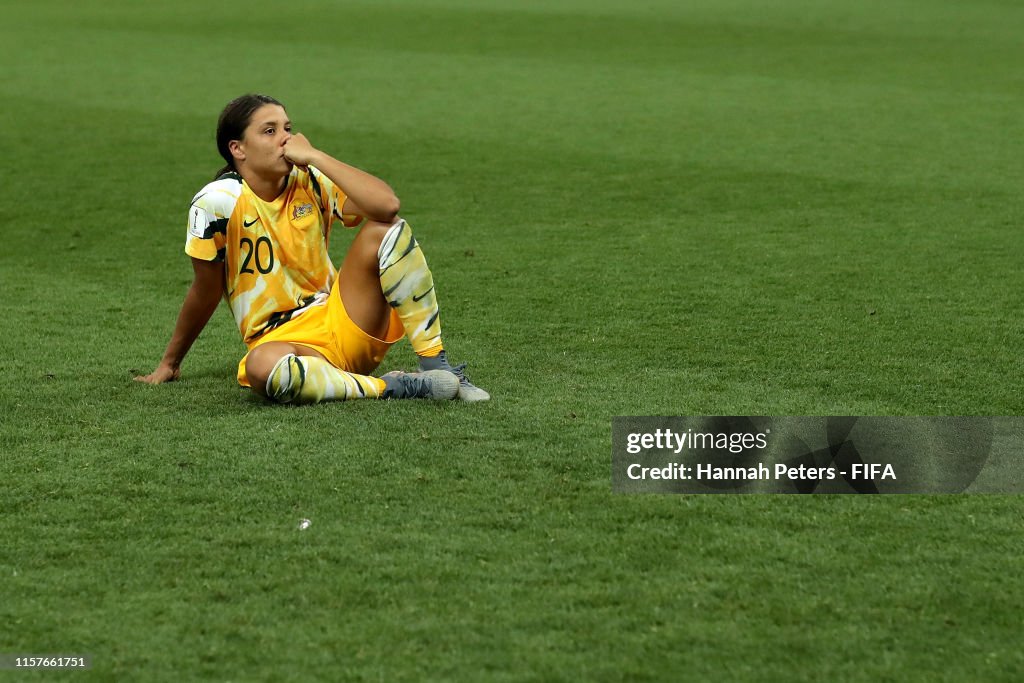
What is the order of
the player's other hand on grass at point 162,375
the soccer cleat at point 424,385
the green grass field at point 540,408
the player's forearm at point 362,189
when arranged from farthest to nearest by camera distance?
the player's other hand on grass at point 162,375 → the soccer cleat at point 424,385 → the player's forearm at point 362,189 → the green grass field at point 540,408

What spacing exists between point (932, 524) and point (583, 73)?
1305cm

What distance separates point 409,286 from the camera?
462 cm

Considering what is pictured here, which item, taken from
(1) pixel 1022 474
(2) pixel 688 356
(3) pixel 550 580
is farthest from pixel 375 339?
(1) pixel 1022 474

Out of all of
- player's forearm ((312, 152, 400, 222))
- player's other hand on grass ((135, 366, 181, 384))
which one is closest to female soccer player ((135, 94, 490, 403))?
player's forearm ((312, 152, 400, 222))

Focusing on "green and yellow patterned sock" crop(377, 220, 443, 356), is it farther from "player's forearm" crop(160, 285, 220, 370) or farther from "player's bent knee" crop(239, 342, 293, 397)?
"player's forearm" crop(160, 285, 220, 370)

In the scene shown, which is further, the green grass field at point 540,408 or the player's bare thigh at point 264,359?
the player's bare thigh at point 264,359

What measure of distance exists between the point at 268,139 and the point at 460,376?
961 mm

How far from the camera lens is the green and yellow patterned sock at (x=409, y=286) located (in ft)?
15.0

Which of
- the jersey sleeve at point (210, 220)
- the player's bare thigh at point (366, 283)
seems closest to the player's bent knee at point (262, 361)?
the player's bare thigh at point (366, 283)

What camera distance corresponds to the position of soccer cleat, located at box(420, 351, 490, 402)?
470cm

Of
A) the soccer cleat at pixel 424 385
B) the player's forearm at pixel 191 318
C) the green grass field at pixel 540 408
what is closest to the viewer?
the green grass field at pixel 540 408

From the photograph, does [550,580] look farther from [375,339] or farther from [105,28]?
[105,28]

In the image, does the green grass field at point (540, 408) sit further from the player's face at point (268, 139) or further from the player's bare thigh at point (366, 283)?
the player's face at point (268, 139)

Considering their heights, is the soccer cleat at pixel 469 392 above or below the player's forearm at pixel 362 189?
below
